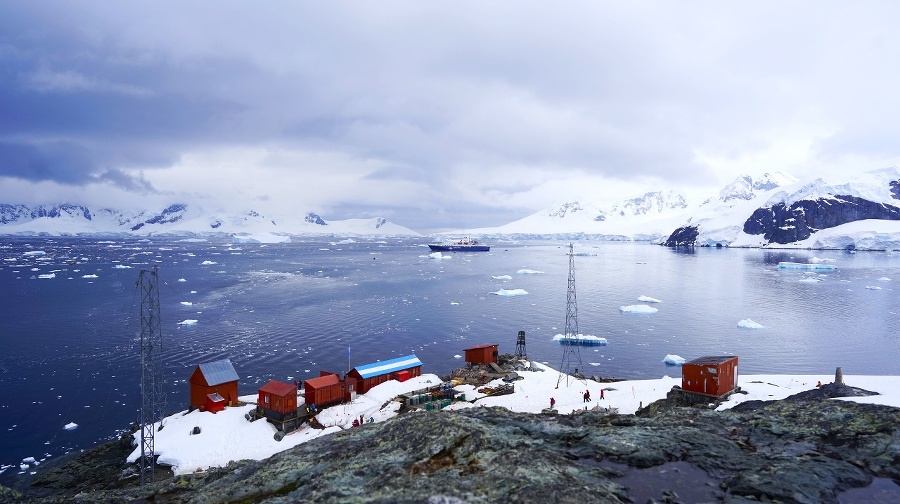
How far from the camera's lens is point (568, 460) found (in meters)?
8.54

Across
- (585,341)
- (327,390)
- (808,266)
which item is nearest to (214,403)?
(327,390)

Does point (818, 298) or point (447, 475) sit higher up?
point (447, 475)

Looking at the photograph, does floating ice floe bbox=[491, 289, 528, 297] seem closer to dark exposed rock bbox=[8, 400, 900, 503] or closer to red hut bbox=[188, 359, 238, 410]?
red hut bbox=[188, 359, 238, 410]

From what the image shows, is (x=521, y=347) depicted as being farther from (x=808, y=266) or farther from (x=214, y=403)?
(x=808, y=266)

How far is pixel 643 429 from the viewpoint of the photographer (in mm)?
10055

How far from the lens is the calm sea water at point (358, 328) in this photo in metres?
40.2

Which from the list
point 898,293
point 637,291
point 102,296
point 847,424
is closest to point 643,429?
point 847,424

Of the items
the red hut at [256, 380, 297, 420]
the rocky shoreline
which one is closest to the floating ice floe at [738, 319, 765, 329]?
the red hut at [256, 380, 297, 420]

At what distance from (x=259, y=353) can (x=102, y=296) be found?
169ft

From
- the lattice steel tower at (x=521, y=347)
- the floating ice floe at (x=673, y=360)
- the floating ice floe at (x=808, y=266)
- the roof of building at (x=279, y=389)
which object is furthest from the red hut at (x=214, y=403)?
the floating ice floe at (x=808, y=266)

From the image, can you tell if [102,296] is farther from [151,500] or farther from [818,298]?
[818,298]

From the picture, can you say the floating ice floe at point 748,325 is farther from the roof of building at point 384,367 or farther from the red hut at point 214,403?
the red hut at point 214,403

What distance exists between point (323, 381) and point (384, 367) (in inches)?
245

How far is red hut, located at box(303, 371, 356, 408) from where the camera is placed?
3434 centimetres
